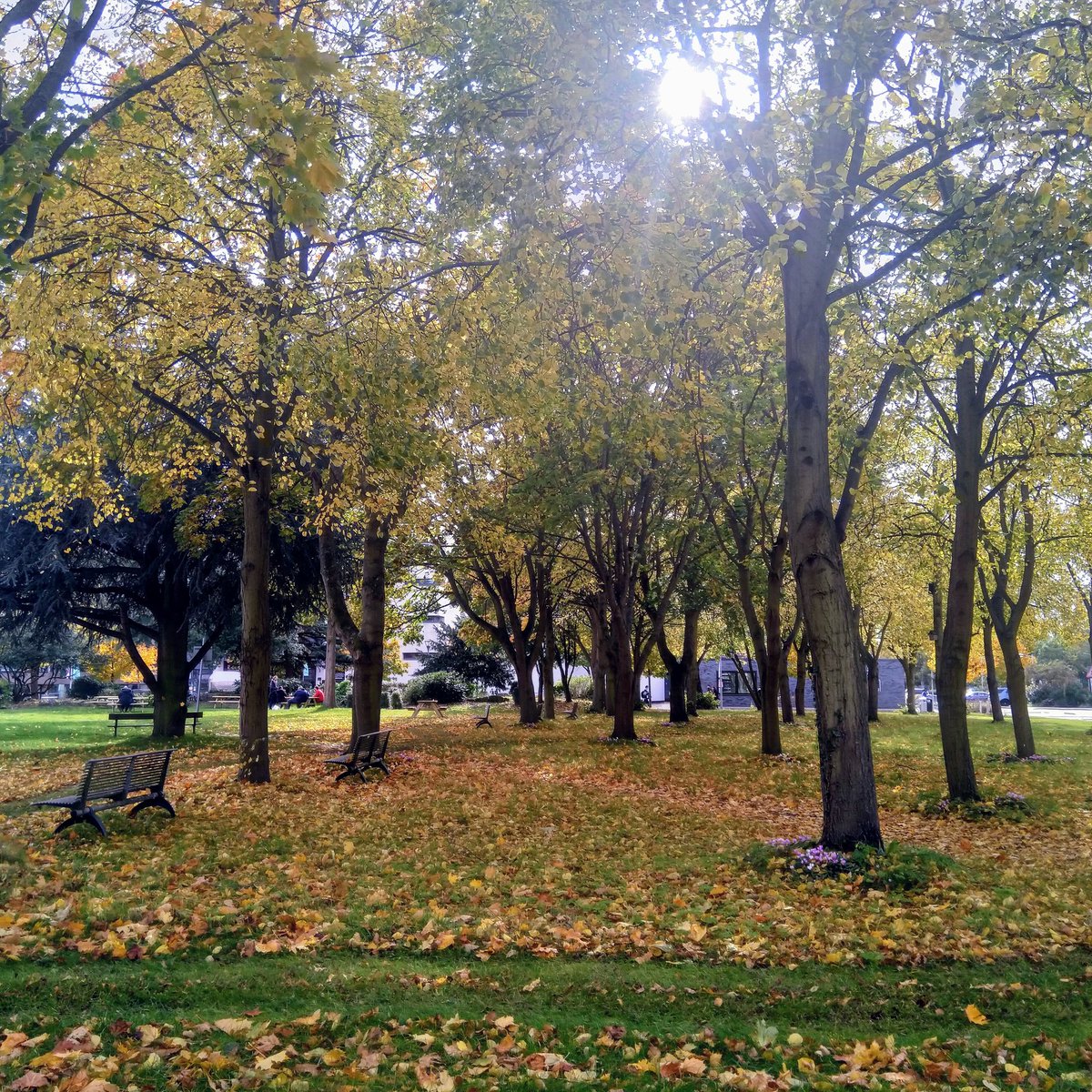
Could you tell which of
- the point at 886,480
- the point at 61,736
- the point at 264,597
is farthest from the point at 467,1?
the point at 61,736

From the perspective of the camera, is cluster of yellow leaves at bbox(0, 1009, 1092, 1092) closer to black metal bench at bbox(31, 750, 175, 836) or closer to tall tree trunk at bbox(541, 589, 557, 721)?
black metal bench at bbox(31, 750, 175, 836)

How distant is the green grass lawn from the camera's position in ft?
14.8

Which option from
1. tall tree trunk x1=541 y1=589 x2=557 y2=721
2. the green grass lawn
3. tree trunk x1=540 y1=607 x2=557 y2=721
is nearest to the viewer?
the green grass lawn

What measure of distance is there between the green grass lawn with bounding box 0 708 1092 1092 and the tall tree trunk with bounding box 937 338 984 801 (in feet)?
3.42

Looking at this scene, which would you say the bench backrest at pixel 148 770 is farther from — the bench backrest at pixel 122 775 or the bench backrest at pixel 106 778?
the bench backrest at pixel 106 778

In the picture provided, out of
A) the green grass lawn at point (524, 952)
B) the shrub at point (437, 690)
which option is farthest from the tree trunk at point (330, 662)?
the green grass lawn at point (524, 952)

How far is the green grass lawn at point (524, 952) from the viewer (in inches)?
178

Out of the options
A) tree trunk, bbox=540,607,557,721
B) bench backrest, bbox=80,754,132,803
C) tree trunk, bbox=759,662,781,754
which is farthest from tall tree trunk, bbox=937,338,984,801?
tree trunk, bbox=540,607,557,721

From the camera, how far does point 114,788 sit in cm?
1000

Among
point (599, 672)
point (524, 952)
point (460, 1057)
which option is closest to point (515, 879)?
point (524, 952)

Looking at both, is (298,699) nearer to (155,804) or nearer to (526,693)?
(526,693)

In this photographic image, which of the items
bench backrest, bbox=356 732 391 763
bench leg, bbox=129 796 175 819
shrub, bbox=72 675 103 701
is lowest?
bench leg, bbox=129 796 175 819

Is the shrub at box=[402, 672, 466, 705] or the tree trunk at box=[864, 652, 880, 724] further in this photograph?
the shrub at box=[402, 672, 466, 705]

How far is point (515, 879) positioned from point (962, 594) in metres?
7.78
